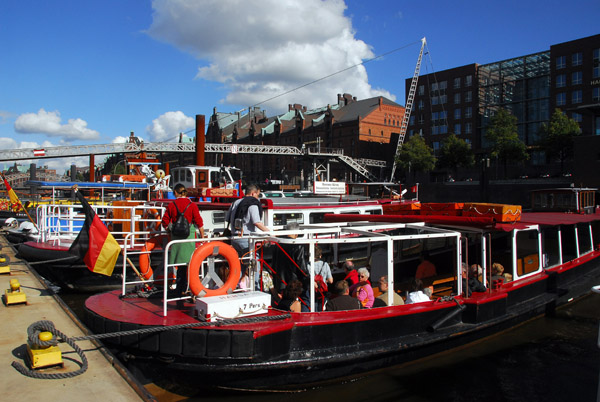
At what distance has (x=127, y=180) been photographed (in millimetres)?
20156

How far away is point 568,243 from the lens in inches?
506

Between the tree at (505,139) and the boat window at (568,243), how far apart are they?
38.4 meters

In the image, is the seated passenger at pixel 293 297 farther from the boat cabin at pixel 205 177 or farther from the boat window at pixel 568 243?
the boat cabin at pixel 205 177

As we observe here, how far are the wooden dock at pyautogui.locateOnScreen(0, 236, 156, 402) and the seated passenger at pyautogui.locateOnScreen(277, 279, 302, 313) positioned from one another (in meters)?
2.37

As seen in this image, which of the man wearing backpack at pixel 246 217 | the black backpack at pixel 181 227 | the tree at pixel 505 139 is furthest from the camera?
the tree at pixel 505 139

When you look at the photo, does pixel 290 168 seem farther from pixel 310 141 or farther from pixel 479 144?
pixel 479 144

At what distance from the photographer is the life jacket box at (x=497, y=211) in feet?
28.0

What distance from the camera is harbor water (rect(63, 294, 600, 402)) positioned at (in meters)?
6.61

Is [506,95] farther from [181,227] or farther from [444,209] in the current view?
[181,227]

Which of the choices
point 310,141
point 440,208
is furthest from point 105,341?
point 310,141

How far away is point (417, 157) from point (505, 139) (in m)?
11.7

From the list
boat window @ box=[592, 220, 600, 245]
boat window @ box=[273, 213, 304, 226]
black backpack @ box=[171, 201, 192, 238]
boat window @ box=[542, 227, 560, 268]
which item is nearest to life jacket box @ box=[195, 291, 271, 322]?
black backpack @ box=[171, 201, 192, 238]

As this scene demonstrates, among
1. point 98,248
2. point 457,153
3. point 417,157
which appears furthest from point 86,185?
point 457,153

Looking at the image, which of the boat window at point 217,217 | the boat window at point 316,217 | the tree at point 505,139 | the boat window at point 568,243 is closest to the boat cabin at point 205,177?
the boat window at point 217,217
